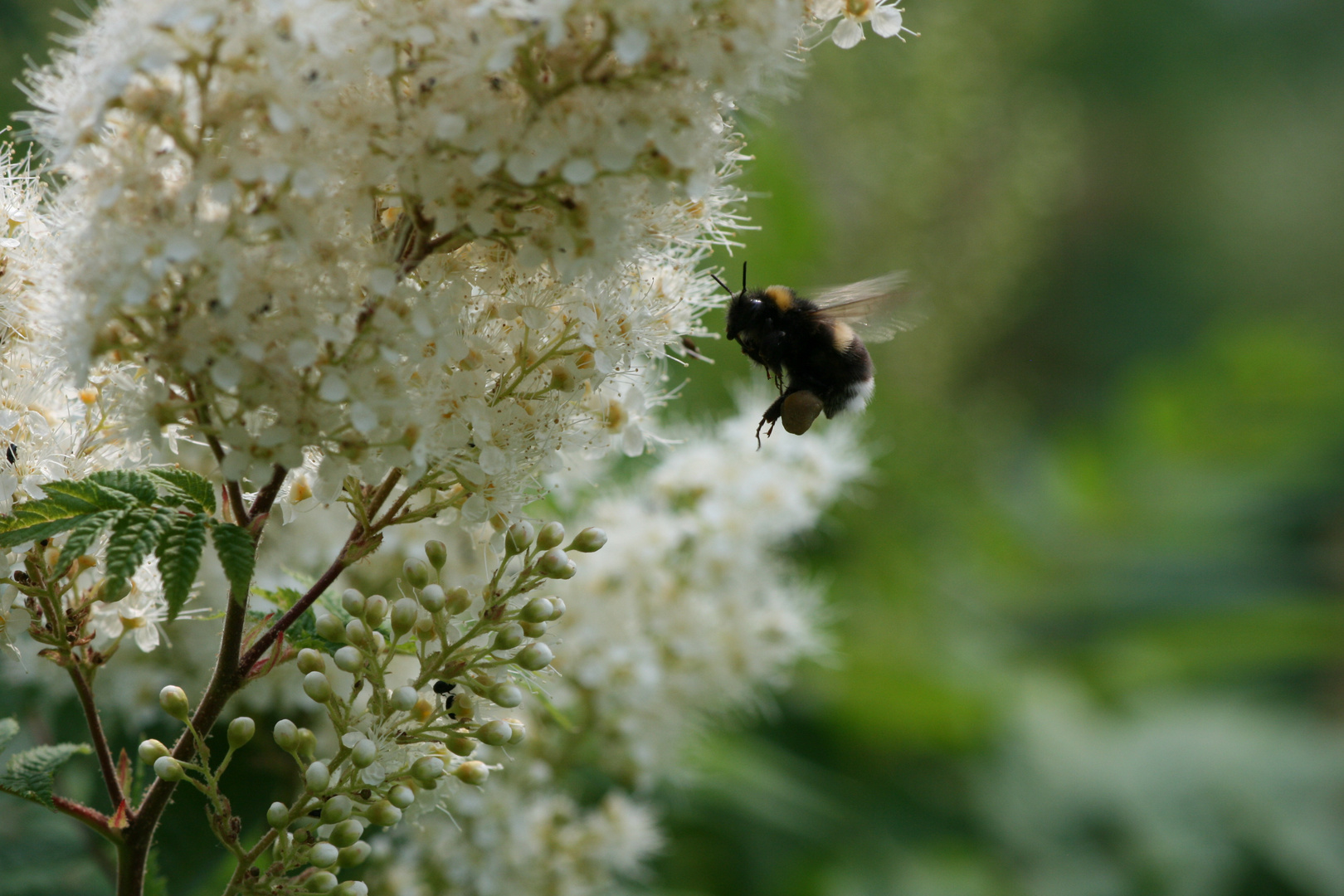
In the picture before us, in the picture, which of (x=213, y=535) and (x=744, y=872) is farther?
(x=744, y=872)

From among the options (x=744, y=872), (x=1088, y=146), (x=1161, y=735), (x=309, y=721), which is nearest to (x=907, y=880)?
(x=744, y=872)

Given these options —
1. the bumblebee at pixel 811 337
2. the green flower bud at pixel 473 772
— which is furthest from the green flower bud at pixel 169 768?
the bumblebee at pixel 811 337

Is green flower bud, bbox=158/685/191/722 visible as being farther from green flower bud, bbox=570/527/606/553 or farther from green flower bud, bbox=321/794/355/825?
green flower bud, bbox=570/527/606/553

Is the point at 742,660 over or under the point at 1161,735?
under

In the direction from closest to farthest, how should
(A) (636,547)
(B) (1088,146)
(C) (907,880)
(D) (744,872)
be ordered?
(A) (636,547), (D) (744,872), (C) (907,880), (B) (1088,146)

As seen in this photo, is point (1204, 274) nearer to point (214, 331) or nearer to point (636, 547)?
point (636, 547)

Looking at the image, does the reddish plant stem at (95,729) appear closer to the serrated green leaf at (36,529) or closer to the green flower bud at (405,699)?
the serrated green leaf at (36,529)
